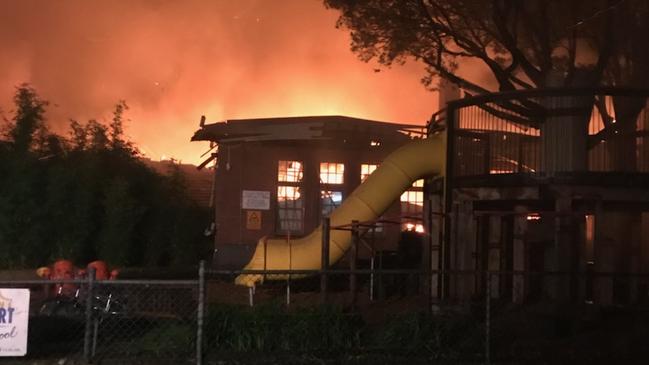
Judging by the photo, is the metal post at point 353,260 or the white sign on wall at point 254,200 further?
the white sign on wall at point 254,200

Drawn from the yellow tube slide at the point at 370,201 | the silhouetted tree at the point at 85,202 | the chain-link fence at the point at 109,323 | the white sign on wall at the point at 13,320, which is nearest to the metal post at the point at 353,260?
the yellow tube slide at the point at 370,201

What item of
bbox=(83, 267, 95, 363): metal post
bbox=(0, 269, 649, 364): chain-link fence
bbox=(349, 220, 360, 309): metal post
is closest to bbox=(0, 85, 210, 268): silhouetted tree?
bbox=(0, 269, 649, 364): chain-link fence

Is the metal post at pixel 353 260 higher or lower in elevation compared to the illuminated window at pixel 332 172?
lower

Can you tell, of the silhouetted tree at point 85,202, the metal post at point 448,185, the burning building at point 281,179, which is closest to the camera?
the metal post at point 448,185

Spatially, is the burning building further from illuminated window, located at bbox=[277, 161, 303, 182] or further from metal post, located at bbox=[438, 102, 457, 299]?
metal post, located at bbox=[438, 102, 457, 299]

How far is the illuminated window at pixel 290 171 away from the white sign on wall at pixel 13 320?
499 inches

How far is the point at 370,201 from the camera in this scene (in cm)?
1331

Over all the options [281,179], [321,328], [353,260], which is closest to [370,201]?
[353,260]

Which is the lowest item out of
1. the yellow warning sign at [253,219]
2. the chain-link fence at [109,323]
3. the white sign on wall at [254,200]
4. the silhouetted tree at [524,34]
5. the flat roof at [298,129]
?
the chain-link fence at [109,323]

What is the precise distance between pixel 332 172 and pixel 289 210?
5.50ft

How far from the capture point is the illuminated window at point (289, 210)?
1912 cm

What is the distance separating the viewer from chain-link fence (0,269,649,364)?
7.53 metres

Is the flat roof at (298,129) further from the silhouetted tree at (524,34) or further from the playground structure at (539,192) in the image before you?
the playground structure at (539,192)

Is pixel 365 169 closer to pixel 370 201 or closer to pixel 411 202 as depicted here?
pixel 411 202
